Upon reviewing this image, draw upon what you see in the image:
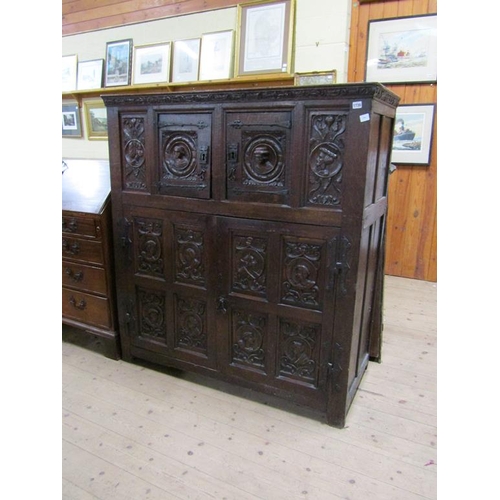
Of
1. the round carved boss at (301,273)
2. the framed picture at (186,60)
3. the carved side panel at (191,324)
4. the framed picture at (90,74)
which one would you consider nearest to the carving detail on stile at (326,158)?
the round carved boss at (301,273)

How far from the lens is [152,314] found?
209 centimetres

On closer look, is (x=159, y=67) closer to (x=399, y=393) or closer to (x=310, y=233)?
(x=310, y=233)

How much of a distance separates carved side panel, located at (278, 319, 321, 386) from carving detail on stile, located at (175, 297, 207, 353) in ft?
1.39

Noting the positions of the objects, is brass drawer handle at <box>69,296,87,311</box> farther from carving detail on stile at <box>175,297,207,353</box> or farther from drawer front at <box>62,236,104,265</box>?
carving detail on stile at <box>175,297,207,353</box>

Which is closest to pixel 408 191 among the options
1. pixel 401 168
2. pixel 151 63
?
pixel 401 168

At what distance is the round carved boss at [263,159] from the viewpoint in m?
1.58

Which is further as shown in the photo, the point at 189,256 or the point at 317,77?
the point at 317,77

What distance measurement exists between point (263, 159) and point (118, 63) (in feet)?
9.67

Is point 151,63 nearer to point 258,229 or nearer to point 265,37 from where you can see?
point 265,37

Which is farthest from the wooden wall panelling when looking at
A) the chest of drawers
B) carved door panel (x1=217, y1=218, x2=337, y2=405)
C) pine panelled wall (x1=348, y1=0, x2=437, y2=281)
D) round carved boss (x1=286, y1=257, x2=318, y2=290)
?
round carved boss (x1=286, y1=257, x2=318, y2=290)

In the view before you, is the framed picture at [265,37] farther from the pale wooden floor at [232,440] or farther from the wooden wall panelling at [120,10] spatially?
the pale wooden floor at [232,440]

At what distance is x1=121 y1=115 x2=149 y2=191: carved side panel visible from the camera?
6.15 feet

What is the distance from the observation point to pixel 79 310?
7.64ft
